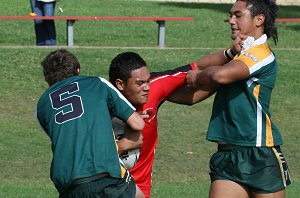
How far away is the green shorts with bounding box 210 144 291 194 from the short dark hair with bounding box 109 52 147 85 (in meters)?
1.03

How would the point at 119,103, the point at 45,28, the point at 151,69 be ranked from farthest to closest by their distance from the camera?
the point at 45,28
the point at 151,69
the point at 119,103

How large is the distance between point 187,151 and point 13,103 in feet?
11.9

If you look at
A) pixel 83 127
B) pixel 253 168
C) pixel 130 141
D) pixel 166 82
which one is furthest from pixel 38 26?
pixel 83 127

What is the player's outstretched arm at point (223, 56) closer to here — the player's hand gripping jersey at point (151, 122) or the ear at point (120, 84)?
the player's hand gripping jersey at point (151, 122)

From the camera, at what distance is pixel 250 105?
6934mm

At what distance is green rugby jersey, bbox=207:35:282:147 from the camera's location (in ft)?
22.7

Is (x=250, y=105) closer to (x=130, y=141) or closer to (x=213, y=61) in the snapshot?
(x=213, y=61)

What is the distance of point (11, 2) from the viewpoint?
2678cm

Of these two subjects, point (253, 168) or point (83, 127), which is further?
point (253, 168)

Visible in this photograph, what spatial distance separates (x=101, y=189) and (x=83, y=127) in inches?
15.9

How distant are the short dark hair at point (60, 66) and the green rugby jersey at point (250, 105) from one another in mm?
1225

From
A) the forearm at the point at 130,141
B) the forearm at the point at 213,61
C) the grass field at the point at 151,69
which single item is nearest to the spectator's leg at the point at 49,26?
the grass field at the point at 151,69

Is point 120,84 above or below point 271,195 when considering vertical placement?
above

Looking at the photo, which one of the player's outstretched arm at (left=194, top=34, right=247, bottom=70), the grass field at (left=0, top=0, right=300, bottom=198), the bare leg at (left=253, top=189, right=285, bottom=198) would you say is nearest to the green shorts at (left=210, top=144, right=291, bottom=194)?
the bare leg at (left=253, top=189, right=285, bottom=198)
